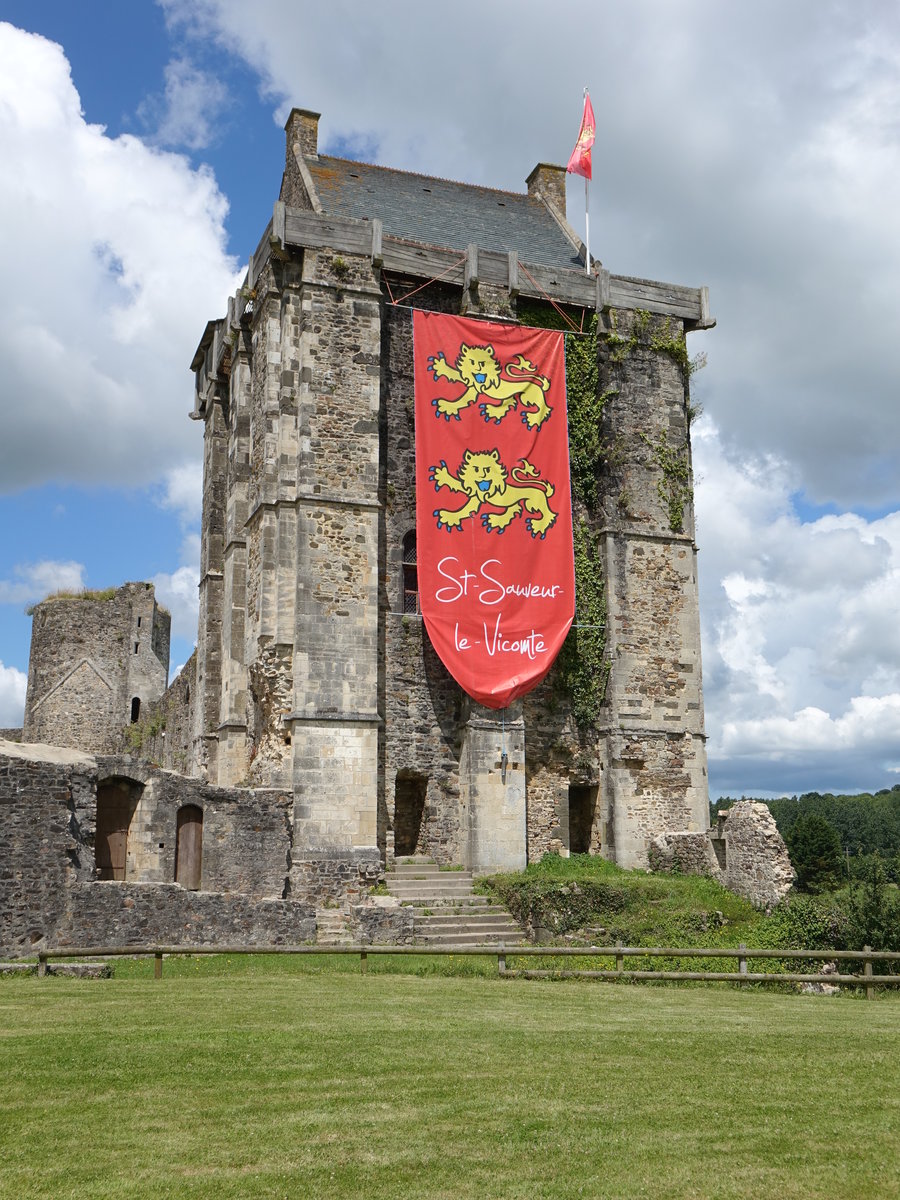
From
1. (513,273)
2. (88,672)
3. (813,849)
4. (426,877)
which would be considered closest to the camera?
(426,877)

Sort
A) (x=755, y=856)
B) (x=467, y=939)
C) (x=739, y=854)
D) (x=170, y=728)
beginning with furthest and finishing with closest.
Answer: (x=170, y=728), (x=739, y=854), (x=755, y=856), (x=467, y=939)

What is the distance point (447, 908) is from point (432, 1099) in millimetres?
11126

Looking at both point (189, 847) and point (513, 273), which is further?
point (513, 273)

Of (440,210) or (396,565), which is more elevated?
(440,210)

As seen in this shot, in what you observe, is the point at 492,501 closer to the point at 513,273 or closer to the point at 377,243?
the point at 513,273

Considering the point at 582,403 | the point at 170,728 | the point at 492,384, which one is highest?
the point at 582,403

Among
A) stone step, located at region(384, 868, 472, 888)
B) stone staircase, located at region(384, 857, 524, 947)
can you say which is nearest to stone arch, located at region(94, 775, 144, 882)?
stone staircase, located at region(384, 857, 524, 947)

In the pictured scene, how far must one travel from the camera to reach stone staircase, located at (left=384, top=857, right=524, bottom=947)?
56.6 feet

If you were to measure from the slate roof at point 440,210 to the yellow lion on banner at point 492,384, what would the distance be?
9.87 feet

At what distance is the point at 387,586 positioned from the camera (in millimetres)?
21109

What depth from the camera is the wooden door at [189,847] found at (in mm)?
17531

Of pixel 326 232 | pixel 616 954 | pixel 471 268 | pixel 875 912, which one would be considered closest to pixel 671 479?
pixel 471 268

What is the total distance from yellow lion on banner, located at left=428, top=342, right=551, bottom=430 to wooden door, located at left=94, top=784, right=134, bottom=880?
9.06 metres

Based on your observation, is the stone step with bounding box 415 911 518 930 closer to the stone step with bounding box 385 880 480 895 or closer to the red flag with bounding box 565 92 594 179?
the stone step with bounding box 385 880 480 895
